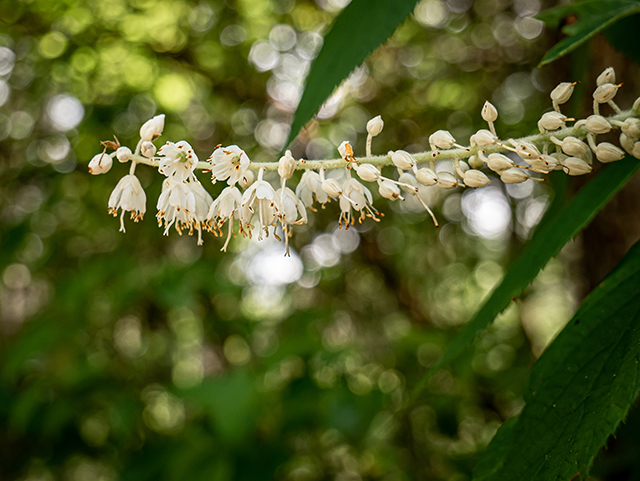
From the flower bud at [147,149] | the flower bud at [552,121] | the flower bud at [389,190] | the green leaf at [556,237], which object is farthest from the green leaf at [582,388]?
the flower bud at [147,149]

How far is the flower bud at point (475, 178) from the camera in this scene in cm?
71

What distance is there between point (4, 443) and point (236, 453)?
7.71 ft

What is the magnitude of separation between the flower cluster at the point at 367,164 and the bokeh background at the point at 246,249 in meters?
1.04

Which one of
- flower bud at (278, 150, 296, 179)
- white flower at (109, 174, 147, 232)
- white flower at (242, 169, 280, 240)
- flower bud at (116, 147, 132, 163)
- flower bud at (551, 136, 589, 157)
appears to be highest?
flower bud at (551, 136, 589, 157)

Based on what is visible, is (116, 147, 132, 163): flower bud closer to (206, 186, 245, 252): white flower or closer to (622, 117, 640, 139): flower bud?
(206, 186, 245, 252): white flower

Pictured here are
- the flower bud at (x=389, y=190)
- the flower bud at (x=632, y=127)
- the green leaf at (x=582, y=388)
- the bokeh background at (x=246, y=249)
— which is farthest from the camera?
the bokeh background at (x=246, y=249)

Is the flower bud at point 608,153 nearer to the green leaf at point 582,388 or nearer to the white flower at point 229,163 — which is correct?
the green leaf at point 582,388

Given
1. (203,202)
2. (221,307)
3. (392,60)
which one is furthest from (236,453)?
(392,60)

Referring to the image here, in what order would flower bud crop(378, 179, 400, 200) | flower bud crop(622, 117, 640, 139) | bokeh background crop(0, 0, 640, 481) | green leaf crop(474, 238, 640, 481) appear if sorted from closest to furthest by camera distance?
green leaf crop(474, 238, 640, 481), flower bud crop(622, 117, 640, 139), flower bud crop(378, 179, 400, 200), bokeh background crop(0, 0, 640, 481)

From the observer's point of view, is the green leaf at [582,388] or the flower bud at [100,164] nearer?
the green leaf at [582,388]

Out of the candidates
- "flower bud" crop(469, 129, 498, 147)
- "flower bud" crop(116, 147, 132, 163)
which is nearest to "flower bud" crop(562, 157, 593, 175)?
"flower bud" crop(469, 129, 498, 147)

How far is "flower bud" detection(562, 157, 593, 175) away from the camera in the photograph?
681 mm

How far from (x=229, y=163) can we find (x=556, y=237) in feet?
1.72

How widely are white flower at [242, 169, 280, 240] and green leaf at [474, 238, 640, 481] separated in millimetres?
465
